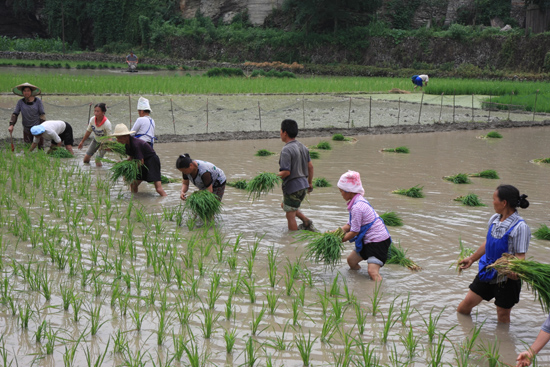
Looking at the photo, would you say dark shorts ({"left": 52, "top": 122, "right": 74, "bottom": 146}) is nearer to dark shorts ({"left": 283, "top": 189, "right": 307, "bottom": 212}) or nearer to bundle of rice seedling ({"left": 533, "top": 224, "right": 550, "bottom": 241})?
dark shorts ({"left": 283, "top": 189, "right": 307, "bottom": 212})

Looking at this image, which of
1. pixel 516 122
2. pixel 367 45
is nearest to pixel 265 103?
pixel 516 122

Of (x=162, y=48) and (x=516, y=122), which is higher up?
(x=162, y=48)

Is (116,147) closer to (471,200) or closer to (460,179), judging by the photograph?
(471,200)

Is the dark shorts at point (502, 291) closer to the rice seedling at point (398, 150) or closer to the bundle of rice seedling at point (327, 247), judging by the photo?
the bundle of rice seedling at point (327, 247)

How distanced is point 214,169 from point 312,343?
319 centimetres

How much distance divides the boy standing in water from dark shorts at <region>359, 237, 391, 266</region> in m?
1.18

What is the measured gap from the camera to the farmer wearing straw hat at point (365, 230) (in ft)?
15.3

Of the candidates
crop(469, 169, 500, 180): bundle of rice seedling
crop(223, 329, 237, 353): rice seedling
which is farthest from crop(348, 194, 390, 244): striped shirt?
crop(469, 169, 500, 180): bundle of rice seedling

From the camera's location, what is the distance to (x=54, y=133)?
9.36 m

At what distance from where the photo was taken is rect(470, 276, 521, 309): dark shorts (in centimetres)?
374

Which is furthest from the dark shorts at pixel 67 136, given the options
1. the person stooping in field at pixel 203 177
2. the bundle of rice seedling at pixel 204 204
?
the bundle of rice seedling at pixel 204 204

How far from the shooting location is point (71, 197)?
708cm

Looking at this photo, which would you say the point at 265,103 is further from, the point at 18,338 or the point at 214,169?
the point at 18,338

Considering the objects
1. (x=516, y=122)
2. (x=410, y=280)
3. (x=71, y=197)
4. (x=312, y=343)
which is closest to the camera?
(x=312, y=343)
